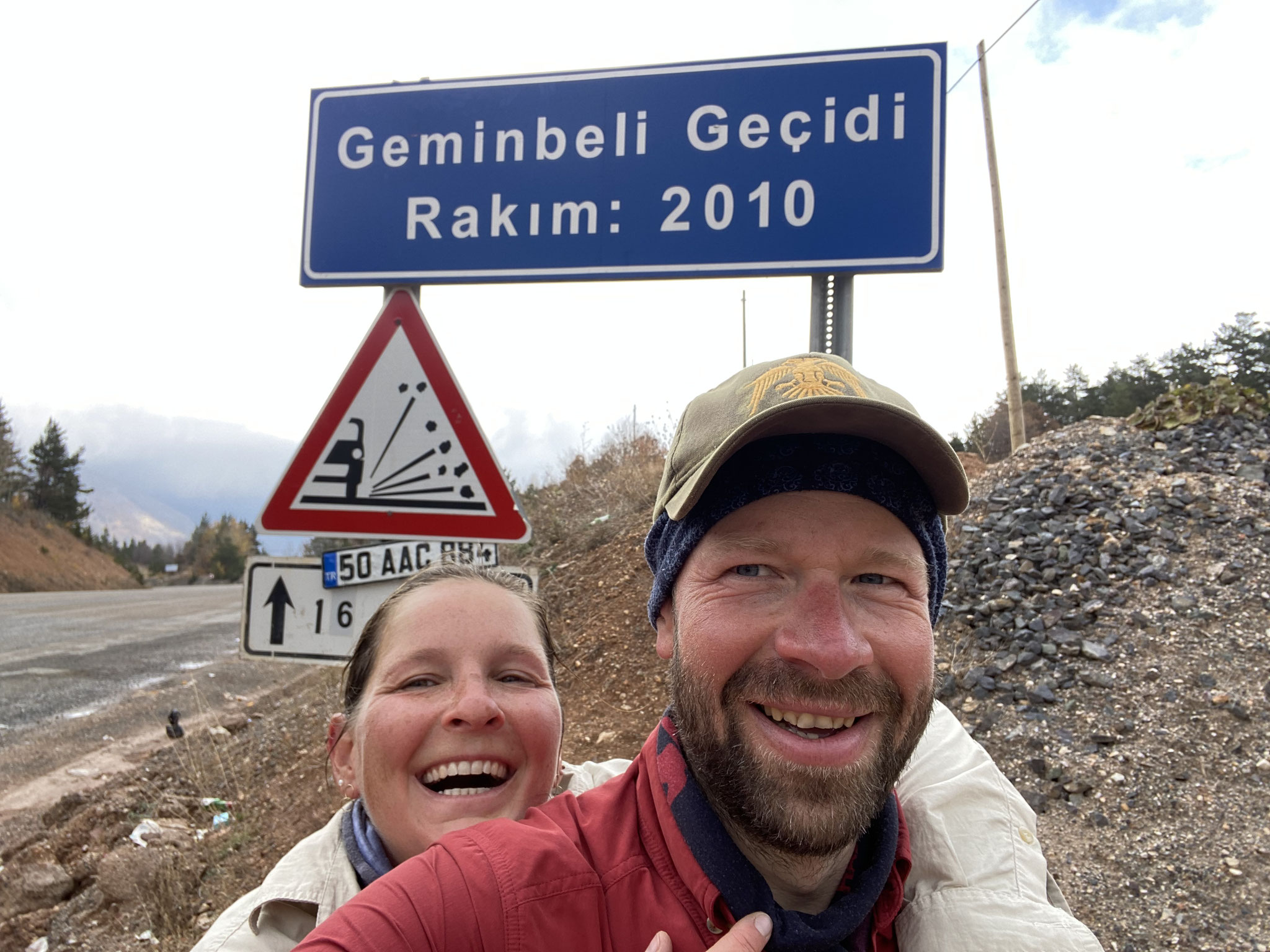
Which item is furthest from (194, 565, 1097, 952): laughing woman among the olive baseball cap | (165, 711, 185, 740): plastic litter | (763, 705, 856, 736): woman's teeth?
(165, 711, 185, 740): plastic litter

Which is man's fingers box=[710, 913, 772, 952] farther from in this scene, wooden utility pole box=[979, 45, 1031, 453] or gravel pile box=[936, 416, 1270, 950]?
wooden utility pole box=[979, 45, 1031, 453]

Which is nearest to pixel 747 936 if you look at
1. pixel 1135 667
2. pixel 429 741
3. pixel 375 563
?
pixel 429 741

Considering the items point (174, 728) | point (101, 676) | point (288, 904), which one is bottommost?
point (101, 676)

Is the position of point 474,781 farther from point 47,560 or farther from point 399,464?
point 47,560

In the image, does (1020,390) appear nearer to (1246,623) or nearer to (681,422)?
(1246,623)

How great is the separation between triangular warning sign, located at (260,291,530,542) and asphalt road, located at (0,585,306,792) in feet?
17.0

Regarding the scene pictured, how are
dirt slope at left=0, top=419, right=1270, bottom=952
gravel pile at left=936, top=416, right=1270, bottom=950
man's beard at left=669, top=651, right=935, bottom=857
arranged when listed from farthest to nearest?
dirt slope at left=0, top=419, right=1270, bottom=952, gravel pile at left=936, top=416, right=1270, bottom=950, man's beard at left=669, top=651, right=935, bottom=857

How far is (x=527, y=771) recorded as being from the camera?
1.60 meters

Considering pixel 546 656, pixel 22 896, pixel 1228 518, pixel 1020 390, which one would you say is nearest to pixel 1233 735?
pixel 1228 518

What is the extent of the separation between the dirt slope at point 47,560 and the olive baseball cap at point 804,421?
37437 mm

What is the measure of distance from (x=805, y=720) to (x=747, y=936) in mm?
336

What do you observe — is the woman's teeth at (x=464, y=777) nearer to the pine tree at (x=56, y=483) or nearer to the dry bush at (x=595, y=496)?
the dry bush at (x=595, y=496)

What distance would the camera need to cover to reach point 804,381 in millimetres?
1312

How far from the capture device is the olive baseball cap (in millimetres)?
1245
